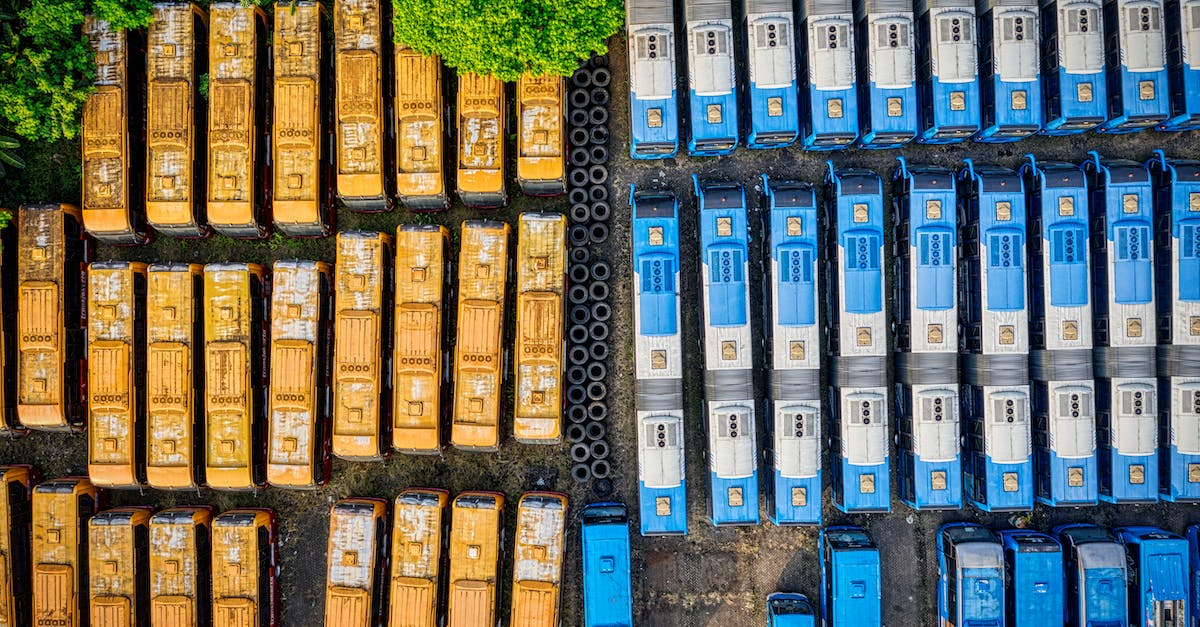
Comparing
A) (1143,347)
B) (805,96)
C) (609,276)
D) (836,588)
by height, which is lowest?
(836,588)

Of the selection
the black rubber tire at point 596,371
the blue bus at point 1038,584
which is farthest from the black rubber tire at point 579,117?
the blue bus at point 1038,584

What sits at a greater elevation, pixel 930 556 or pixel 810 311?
pixel 810 311

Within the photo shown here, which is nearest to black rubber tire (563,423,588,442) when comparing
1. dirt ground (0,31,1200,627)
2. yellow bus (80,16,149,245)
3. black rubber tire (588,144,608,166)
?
dirt ground (0,31,1200,627)

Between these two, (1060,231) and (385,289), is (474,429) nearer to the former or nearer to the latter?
(385,289)

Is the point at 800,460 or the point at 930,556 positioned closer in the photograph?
the point at 800,460

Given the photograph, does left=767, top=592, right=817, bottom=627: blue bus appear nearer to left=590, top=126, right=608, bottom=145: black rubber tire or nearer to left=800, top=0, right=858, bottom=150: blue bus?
left=800, top=0, right=858, bottom=150: blue bus

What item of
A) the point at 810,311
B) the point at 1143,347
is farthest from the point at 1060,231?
the point at 810,311

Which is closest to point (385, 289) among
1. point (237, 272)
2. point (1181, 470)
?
point (237, 272)
